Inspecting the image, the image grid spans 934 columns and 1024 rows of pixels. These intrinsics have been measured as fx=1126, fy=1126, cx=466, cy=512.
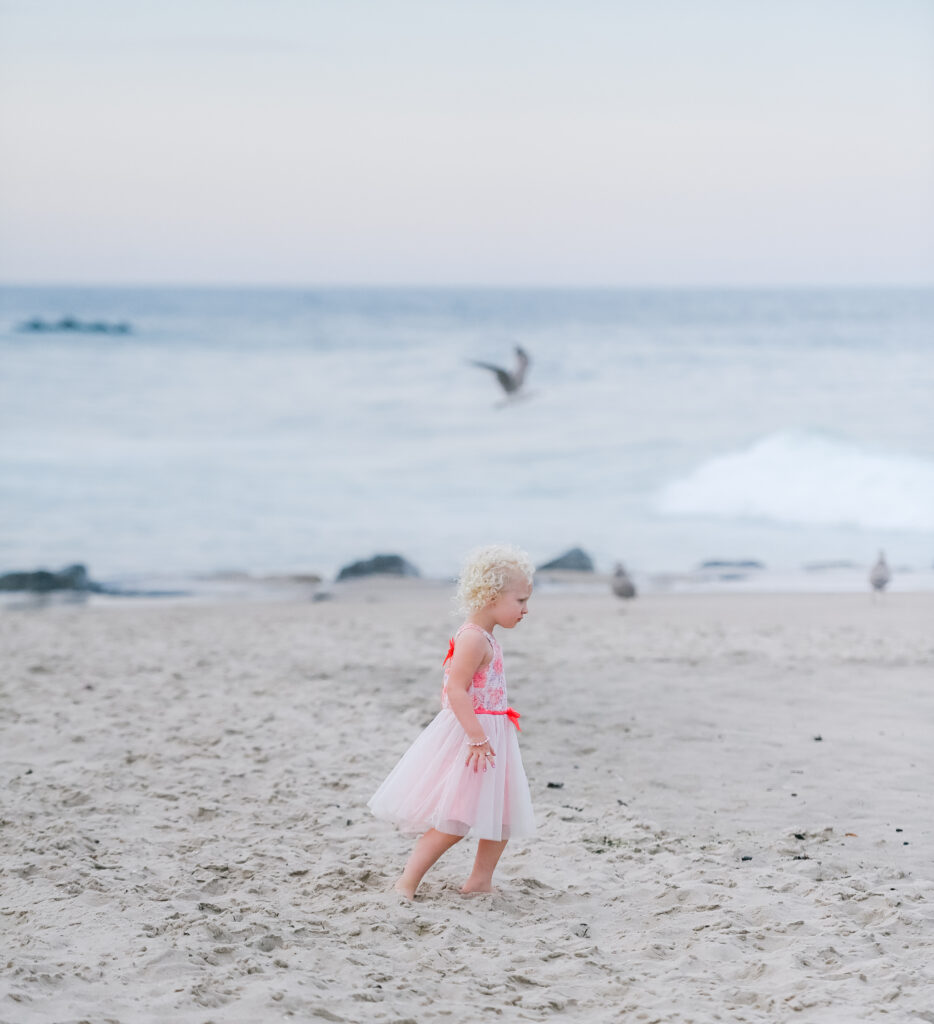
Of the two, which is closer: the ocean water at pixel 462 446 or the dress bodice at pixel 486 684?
the dress bodice at pixel 486 684

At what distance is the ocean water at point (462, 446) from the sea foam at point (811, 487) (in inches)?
3.7

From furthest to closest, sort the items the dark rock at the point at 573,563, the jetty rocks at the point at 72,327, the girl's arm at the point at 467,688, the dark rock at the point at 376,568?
the jetty rocks at the point at 72,327
the dark rock at the point at 573,563
the dark rock at the point at 376,568
the girl's arm at the point at 467,688

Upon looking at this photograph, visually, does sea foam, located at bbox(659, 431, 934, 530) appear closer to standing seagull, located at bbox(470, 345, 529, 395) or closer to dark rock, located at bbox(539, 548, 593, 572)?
dark rock, located at bbox(539, 548, 593, 572)

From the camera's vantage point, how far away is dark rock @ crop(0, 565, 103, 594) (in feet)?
41.9

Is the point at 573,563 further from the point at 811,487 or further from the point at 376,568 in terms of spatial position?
the point at 811,487

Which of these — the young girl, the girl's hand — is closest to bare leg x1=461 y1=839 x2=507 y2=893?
the young girl

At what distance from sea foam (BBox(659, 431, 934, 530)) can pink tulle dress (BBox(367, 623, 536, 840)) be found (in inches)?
723

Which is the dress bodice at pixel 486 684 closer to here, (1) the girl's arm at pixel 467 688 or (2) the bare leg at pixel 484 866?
Answer: (1) the girl's arm at pixel 467 688

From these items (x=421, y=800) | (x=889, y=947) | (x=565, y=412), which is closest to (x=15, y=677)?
(x=421, y=800)

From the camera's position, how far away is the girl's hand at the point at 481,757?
140 inches

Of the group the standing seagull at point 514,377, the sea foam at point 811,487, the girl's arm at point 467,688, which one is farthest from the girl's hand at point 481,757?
the sea foam at point 811,487

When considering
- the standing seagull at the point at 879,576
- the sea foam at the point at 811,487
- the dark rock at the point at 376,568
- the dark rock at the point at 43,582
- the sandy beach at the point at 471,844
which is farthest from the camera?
the sea foam at the point at 811,487

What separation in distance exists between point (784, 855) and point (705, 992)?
1217mm

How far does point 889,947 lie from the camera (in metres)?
3.27
